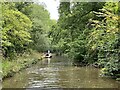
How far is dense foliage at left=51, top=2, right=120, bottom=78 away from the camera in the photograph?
14047 mm

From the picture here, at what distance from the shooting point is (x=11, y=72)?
53.0 ft

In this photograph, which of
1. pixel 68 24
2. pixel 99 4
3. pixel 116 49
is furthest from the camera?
pixel 68 24

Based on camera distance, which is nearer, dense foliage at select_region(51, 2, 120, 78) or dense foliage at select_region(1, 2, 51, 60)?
dense foliage at select_region(51, 2, 120, 78)

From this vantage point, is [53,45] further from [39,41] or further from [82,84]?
[82,84]

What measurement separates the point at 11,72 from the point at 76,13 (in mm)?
10892

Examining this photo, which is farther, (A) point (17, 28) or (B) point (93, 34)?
(A) point (17, 28)

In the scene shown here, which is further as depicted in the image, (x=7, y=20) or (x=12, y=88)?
(x=7, y=20)

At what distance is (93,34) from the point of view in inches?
664

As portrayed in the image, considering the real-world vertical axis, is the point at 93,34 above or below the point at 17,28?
below

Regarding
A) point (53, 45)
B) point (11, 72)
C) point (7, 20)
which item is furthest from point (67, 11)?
point (53, 45)

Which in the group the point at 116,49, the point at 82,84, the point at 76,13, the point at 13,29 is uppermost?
the point at 76,13

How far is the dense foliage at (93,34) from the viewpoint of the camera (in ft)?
46.1

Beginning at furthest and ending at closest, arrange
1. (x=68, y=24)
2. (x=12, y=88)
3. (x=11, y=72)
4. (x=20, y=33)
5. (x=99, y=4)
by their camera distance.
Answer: (x=68, y=24) → (x=99, y=4) → (x=20, y=33) → (x=11, y=72) → (x=12, y=88)

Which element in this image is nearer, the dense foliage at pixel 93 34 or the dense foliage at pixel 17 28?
the dense foliage at pixel 93 34
